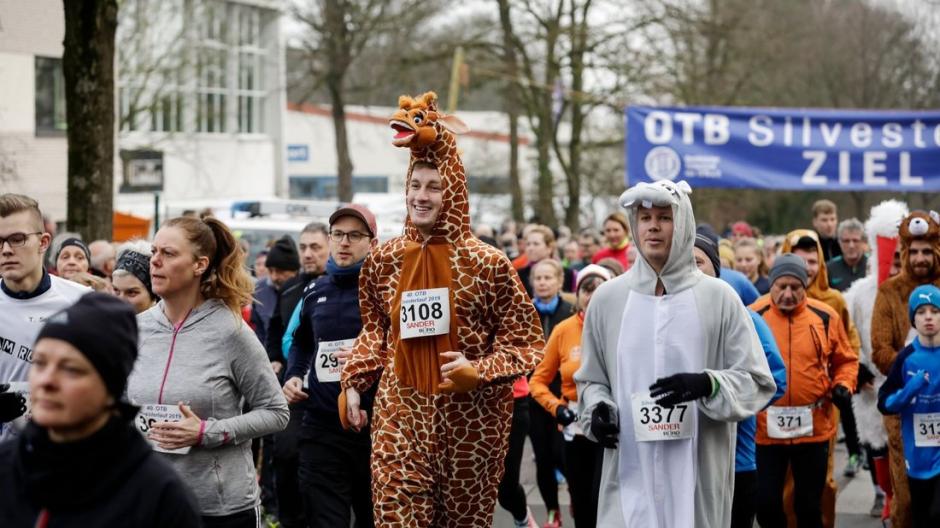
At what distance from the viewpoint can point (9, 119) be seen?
3092cm

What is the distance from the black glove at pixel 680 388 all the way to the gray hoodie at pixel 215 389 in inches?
60.1

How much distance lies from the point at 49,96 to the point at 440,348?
91.2 ft

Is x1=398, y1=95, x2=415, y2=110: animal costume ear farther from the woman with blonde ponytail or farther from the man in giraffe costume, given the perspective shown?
the woman with blonde ponytail

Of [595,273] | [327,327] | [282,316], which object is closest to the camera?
[327,327]

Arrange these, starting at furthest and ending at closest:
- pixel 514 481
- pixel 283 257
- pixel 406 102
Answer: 1. pixel 283 257
2. pixel 514 481
3. pixel 406 102

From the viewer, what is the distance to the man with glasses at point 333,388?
24.1 ft

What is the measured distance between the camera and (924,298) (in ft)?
27.0

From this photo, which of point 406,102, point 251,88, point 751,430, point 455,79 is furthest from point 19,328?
point 251,88

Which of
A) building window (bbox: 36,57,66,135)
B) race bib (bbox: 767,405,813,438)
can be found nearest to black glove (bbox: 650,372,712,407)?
race bib (bbox: 767,405,813,438)

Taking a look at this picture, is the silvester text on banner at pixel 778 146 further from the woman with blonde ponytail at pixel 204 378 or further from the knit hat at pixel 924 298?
the woman with blonde ponytail at pixel 204 378

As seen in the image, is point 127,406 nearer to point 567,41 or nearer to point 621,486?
point 621,486

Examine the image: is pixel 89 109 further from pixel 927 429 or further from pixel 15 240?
pixel 927 429

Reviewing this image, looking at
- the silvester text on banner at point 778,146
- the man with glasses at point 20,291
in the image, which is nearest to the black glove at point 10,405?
the man with glasses at point 20,291

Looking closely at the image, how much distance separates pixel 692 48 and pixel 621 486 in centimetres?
2876
